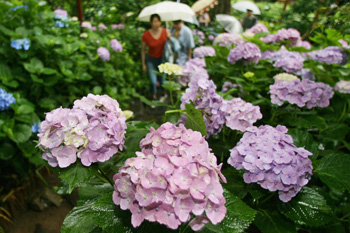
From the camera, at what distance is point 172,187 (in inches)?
28.7

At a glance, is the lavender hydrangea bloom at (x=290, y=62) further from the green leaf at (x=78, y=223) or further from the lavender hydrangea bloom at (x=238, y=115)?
the green leaf at (x=78, y=223)

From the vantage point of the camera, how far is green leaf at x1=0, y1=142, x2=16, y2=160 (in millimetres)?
2457

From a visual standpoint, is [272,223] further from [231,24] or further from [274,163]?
[231,24]

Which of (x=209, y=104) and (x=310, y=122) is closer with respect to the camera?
(x=209, y=104)

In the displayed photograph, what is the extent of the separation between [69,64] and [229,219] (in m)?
2.89

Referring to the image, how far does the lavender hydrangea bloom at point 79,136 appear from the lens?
0.92 m

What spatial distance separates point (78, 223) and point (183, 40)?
4507mm

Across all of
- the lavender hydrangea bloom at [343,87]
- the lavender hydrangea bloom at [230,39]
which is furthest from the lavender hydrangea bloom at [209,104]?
the lavender hydrangea bloom at [230,39]

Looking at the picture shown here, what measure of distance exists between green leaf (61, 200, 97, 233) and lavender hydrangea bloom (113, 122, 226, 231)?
8.4 inches

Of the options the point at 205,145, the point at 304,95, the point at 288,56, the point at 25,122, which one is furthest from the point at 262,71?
the point at 25,122

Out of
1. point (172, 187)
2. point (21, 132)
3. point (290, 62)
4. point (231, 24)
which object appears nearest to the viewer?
point (172, 187)

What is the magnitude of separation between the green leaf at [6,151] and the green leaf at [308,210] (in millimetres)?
2323

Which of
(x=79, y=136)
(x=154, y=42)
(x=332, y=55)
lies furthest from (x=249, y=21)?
(x=79, y=136)

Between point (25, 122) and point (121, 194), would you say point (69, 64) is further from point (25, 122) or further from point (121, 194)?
point (121, 194)
